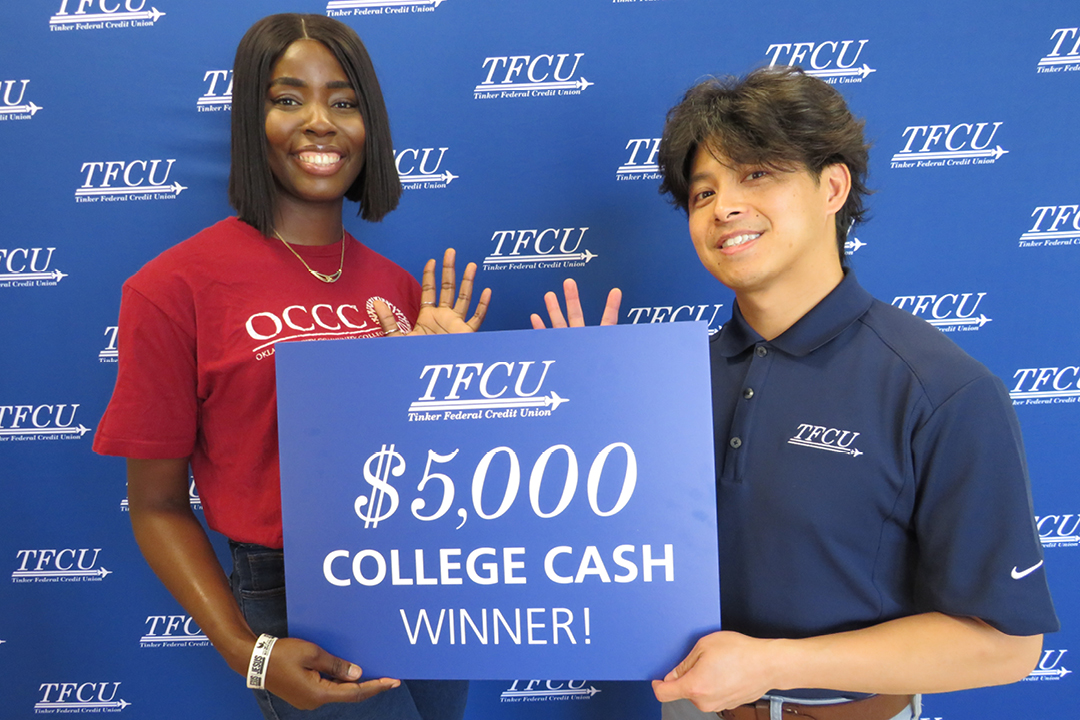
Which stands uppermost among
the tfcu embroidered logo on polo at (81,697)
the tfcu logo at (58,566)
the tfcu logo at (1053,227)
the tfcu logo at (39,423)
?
the tfcu logo at (1053,227)

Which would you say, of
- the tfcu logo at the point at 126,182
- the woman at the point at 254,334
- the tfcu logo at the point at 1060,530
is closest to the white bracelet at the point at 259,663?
the woman at the point at 254,334

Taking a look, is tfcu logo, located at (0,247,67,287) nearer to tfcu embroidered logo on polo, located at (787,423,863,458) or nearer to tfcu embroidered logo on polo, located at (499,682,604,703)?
tfcu embroidered logo on polo, located at (499,682,604,703)

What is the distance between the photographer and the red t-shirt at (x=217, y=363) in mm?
1145

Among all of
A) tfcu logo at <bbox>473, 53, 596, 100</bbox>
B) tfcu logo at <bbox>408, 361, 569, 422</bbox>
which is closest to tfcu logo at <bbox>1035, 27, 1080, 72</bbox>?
tfcu logo at <bbox>473, 53, 596, 100</bbox>

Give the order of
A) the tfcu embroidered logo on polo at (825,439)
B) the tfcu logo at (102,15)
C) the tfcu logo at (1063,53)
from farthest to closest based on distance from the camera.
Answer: the tfcu logo at (102,15)
the tfcu logo at (1063,53)
the tfcu embroidered logo on polo at (825,439)

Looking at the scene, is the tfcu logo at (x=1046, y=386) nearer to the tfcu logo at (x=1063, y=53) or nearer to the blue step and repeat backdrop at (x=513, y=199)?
the blue step and repeat backdrop at (x=513, y=199)

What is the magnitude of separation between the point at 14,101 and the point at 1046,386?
10.0 ft

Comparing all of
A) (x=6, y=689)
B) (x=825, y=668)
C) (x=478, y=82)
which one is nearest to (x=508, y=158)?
(x=478, y=82)

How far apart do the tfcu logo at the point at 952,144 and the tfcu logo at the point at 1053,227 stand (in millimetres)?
205

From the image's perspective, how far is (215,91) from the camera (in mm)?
1915

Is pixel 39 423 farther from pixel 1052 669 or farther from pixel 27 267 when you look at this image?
pixel 1052 669

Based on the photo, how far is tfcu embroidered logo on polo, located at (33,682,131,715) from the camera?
79.8 inches

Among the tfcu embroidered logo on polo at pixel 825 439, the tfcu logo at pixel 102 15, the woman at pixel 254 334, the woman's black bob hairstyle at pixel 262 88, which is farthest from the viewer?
the tfcu logo at pixel 102 15

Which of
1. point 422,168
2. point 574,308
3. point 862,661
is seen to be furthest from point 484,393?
point 422,168
